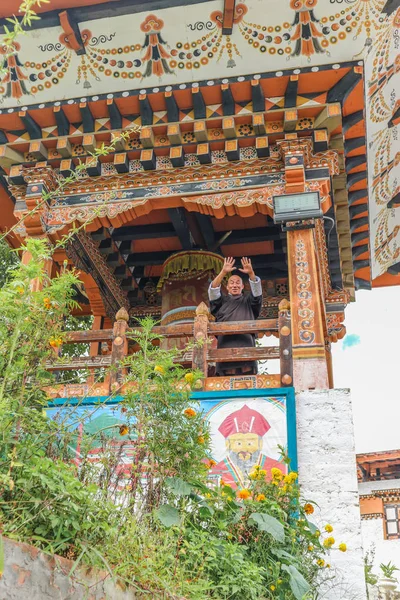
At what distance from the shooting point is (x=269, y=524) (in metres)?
4.32

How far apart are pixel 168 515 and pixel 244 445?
2086mm

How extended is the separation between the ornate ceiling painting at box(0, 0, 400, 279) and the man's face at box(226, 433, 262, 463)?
303 centimetres

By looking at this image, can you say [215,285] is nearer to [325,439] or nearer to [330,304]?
[325,439]

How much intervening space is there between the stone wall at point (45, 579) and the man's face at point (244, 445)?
282cm

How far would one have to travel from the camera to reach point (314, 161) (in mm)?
7941

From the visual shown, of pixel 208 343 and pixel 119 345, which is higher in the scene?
pixel 119 345

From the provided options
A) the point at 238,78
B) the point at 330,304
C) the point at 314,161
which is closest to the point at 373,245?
the point at 330,304

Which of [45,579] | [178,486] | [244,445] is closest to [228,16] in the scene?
[244,445]

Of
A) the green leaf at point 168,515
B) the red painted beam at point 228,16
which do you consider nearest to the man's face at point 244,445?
the green leaf at point 168,515

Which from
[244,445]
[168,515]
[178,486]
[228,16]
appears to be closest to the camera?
[168,515]

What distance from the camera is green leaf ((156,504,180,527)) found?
3934 mm

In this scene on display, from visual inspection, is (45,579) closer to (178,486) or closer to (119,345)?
(178,486)

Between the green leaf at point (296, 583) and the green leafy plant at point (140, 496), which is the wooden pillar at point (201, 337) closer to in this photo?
the green leafy plant at point (140, 496)

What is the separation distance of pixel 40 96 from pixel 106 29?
1027 mm
